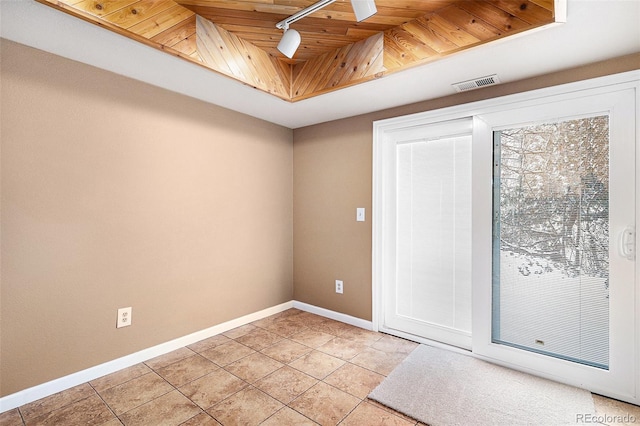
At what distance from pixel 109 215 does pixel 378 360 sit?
2296 millimetres

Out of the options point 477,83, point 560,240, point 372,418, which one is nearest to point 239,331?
point 372,418

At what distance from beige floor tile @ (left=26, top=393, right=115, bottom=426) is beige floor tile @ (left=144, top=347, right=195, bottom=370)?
17.8 inches

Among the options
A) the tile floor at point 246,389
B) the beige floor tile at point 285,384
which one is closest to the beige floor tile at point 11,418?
the tile floor at point 246,389

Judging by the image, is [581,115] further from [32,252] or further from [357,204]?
Result: [32,252]

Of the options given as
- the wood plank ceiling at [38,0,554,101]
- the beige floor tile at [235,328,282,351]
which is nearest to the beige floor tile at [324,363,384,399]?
the beige floor tile at [235,328,282,351]

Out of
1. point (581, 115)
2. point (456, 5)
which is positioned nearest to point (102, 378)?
point (456, 5)

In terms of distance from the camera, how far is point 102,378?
211 centimetres

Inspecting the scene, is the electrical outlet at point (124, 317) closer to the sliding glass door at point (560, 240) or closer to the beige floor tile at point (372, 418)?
the beige floor tile at point (372, 418)

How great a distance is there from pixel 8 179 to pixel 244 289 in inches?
77.4

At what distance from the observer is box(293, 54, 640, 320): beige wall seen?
304cm

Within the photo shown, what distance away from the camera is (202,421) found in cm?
171

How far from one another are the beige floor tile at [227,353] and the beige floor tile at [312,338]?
0.44 meters

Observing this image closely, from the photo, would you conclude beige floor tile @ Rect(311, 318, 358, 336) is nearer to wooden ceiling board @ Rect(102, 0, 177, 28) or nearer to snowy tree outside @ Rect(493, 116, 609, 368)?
snowy tree outside @ Rect(493, 116, 609, 368)

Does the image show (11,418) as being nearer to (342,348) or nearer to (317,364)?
(317,364)
